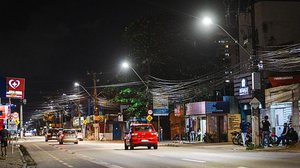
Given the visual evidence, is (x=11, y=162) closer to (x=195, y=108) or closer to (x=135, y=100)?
(x=195, y=108)

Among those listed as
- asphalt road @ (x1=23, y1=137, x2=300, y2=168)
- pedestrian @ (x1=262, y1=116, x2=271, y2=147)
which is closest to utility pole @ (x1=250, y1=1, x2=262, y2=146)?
pedestrian @ (x1=262, y1=116, x2=271, y2=147)

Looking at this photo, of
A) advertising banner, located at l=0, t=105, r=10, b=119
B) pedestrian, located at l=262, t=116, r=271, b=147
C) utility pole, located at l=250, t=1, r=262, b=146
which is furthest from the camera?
advertising banner, located at l=0, t=105, r=10, b=119

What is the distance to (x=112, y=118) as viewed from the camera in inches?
2825

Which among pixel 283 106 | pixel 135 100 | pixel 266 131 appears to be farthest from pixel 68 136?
pixel 266 131

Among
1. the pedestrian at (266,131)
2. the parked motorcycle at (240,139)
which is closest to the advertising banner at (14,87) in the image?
the parked motorcycle at (240,139)

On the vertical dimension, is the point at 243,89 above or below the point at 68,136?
above

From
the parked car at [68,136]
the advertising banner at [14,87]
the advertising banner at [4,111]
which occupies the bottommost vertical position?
the parked car at [68,136]

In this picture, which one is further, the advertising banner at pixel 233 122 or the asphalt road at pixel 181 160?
the advertising banner at pixel 233 122

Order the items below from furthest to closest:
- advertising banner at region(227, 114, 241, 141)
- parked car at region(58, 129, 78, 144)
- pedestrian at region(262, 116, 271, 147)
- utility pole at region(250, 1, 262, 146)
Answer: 1. parked car at region(58, 129, 78, 144)
2. advertising banner at region(227, 114, 241, 141)
3. pedestrian at region(262, 116, 271, 147)
4. utility pole at region(250, 1, 262, 146)

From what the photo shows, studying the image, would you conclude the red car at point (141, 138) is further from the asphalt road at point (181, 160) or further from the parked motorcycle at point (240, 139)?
the parked motorcycle at point (240, 139)

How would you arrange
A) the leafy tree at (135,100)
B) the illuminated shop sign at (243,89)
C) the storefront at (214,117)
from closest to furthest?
the illuminated shop sign at (243,89) → the storefront at (214,117) → the leafy tree at (135,100)

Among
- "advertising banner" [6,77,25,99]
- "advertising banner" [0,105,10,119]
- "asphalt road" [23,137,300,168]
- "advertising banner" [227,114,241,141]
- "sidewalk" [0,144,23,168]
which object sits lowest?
"sidewalk" [0,144,23,168]

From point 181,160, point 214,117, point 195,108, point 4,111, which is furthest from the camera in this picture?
point 195,108

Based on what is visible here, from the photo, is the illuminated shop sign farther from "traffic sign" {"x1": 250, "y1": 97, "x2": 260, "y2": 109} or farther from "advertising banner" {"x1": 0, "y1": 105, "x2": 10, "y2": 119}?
"advertising banner" {"x1": 0, "y1": 105, "x2": 10, "y2": 119}
